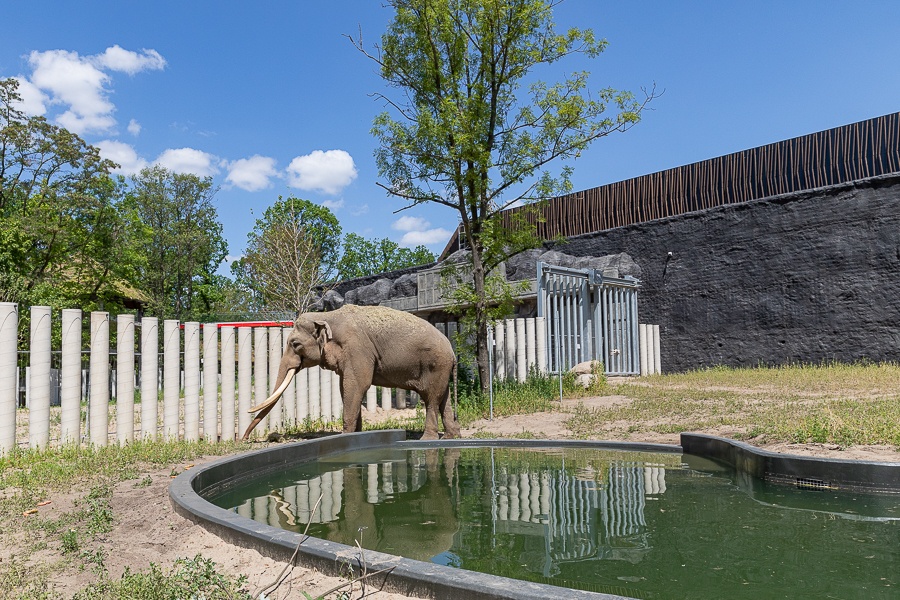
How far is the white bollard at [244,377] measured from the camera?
894 centimetres

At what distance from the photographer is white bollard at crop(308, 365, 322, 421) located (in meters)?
10.6

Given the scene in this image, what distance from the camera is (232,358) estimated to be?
29.6ft

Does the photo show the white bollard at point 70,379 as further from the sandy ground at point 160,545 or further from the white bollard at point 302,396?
the white bollard at point 302,396

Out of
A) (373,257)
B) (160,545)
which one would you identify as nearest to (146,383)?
(160,545)

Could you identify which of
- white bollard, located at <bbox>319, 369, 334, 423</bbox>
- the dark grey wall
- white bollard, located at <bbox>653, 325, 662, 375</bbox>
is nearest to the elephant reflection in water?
white bollard, located at <bbox>319, 369, 334, 423</bbox>

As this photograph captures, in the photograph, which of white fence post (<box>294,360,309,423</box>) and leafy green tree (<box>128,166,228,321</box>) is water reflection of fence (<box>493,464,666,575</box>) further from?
leafy green tree (<box>128,166,228,321</box>)

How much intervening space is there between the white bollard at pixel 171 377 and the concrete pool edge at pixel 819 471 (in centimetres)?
628

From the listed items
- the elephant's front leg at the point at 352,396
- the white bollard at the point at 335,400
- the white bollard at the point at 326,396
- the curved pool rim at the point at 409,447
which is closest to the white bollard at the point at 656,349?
the white bollard at the point at 335,400

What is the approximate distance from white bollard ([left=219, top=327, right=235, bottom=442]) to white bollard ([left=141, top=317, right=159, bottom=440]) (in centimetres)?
93

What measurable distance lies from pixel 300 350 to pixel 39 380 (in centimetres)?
284

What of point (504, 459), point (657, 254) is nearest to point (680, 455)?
point (504, 459)

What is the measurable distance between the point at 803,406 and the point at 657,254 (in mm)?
12866

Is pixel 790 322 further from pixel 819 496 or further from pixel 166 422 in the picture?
pixel 166 422

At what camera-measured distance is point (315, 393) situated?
1062 cm
